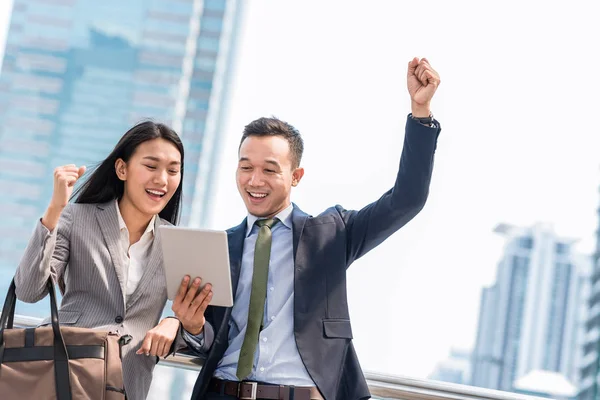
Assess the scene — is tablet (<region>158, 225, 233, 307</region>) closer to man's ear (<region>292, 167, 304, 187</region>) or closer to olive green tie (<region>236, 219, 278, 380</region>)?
olive green tie (<region>236, 219, 278, 380</region>)

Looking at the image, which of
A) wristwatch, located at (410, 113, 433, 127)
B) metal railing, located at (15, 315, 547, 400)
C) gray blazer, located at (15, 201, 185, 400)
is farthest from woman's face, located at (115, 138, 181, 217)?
wristwatch, located at (410, 113, 433, 127)

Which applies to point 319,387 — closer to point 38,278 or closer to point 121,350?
point 121,350

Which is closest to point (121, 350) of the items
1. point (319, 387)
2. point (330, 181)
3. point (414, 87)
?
point (319, 387)

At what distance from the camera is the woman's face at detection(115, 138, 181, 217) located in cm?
217

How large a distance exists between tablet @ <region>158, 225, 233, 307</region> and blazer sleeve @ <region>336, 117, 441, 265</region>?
48cm

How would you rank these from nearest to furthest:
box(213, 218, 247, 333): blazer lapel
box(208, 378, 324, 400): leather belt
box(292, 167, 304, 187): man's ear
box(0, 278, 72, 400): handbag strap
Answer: box(0, 278, 72, 400): handbag strap, box(208, 378, 324, 400): leather belt, box(213, 218, 247, 333): blazer lapel, box(292, 167, 304, 187): man's ear

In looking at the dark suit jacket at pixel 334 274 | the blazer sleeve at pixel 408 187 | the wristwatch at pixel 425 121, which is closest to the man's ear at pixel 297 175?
the dark suit jacket at pixel 334 274

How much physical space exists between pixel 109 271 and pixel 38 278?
0.20m

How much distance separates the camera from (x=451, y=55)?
4897 cm

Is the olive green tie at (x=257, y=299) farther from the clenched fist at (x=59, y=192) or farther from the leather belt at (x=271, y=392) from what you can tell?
the clenched fist at (x=59, y=192)

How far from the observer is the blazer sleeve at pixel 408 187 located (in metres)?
2.02

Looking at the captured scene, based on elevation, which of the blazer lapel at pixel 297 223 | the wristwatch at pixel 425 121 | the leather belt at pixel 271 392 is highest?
the wristwatch at pixel 425 121

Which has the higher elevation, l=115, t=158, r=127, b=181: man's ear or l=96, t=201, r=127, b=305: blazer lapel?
l=115, t=158, r=127, b=181: man's ear

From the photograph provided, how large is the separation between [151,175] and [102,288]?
36 cm
